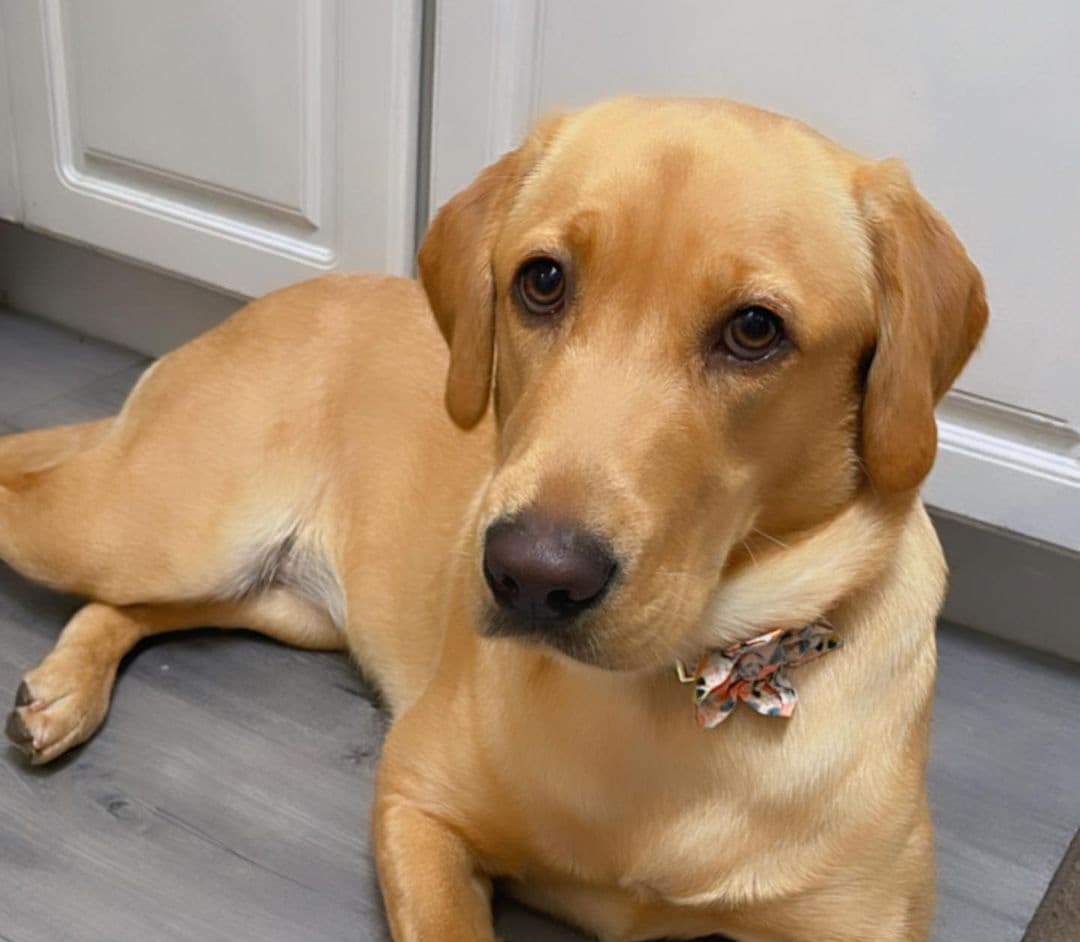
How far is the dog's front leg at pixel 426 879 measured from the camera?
1.33 metres

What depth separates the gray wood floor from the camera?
1493 millimetres

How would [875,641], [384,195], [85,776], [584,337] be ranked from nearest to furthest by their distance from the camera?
[584,337] → [875,641] → [85,776] → [384,195]

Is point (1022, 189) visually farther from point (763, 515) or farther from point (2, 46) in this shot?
point (2, 46)

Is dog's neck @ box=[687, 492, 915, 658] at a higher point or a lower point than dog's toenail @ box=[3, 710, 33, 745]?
higher

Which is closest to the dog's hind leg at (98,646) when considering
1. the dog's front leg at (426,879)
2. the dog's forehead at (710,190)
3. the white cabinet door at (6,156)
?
the dog's front leg at (426,879)

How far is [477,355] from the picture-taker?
1.33 meters

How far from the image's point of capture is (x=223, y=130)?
2.31 metres

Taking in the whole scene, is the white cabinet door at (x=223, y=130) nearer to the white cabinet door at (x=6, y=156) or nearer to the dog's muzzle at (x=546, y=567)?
the white cabinet door at (x=6, y=156)

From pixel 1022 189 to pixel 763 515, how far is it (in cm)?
80

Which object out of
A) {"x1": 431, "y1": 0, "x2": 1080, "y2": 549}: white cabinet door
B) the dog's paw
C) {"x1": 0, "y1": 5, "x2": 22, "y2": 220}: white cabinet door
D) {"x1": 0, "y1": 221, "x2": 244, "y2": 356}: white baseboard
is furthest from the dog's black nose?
{"x1": 0, "y1": 5, "x2": 22, "y2": 220}: white cabinet door

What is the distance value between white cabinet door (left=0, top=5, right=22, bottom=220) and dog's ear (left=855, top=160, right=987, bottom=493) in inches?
76.9

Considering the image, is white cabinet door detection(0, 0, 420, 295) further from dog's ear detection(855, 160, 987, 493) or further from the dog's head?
dog's ear detection(855, 160, 987, 493)

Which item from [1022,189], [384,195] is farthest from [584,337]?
[384,195]

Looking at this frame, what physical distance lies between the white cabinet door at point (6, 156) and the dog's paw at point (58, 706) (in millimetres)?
1225
